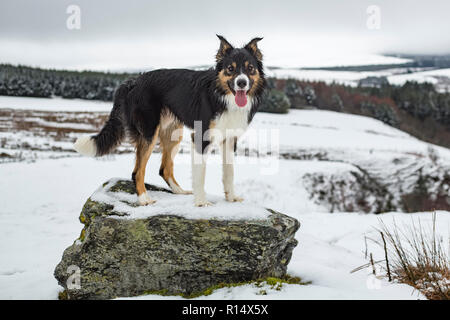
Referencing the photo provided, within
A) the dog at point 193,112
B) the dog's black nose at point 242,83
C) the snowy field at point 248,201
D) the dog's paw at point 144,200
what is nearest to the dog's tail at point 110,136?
the dog at point 193,112

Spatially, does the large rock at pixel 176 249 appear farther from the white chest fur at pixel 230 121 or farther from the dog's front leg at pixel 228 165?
the white chest fur at pixel 230 121

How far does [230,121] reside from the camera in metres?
5.00

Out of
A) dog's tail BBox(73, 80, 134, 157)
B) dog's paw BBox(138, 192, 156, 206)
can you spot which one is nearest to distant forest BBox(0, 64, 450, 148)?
dog's tail BBox(73, 80, 134, 157)

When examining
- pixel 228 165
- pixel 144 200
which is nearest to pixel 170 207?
pixel 144 200

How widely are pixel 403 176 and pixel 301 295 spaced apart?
18877 mm

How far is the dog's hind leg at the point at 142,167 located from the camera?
5629 mm

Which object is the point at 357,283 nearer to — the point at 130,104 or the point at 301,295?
the point at 301,295

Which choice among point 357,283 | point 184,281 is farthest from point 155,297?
point 357,283

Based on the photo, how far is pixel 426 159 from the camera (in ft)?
73.0

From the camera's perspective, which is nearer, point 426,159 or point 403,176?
point 403,176

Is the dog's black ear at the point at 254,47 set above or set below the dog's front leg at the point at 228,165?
above

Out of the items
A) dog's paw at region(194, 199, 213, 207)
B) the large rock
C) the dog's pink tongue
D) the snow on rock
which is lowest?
the large rock

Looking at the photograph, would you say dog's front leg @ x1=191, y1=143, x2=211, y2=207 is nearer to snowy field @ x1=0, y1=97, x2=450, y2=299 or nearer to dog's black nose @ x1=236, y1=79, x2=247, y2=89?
snowy field @ x1=0, y1=97, x2=450, y2=299

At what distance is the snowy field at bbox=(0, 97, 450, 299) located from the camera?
16.5ft
